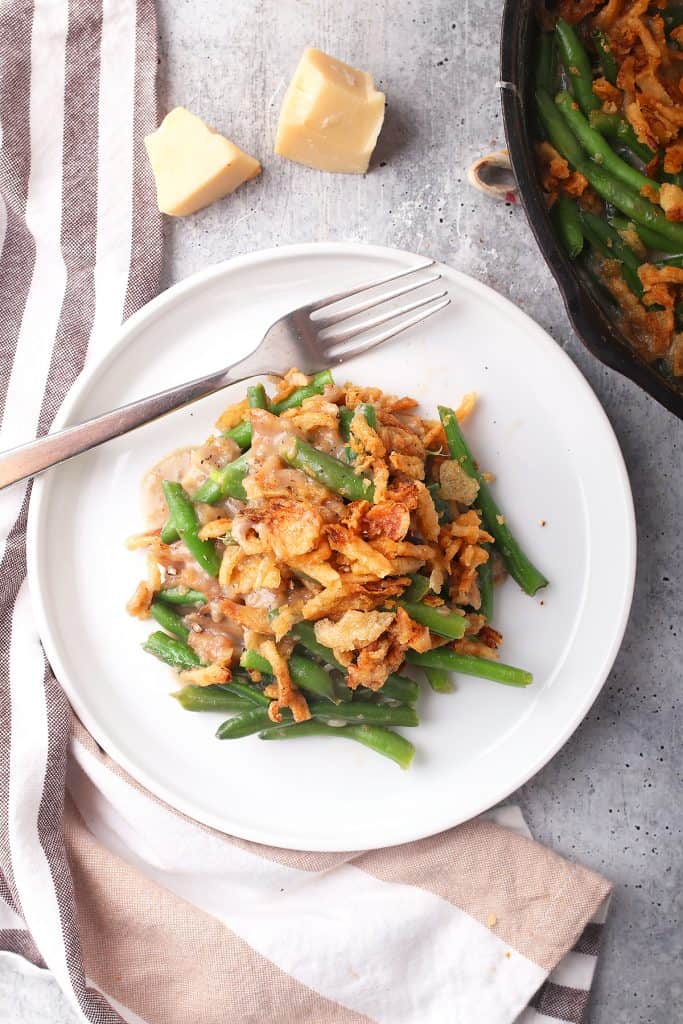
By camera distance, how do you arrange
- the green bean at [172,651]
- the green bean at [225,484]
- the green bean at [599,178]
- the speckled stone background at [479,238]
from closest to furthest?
1. the green bean at [599,178]
2. the green bean at [225,484]
3. the green bean at [172,651]
4. the speckled stone background at [479,238]

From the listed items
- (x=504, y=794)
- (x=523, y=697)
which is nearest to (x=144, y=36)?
(x=523, y=697)

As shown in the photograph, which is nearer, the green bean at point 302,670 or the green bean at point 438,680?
the green bean at point 302,670

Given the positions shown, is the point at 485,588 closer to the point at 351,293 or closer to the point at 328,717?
the point at 328,717

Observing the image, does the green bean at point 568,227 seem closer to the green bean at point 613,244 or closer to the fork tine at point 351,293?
the green bean at point 613,244

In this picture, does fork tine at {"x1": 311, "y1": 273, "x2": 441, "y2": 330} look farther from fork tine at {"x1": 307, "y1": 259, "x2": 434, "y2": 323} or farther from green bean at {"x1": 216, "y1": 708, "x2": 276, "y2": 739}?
green bean at {"x1": 216, "y1": 708, "x2": 276, "y2": 739}

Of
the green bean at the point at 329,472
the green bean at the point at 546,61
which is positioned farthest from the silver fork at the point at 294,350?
the green bean at the point at 546,61

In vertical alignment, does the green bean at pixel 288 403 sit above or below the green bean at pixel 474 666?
above
